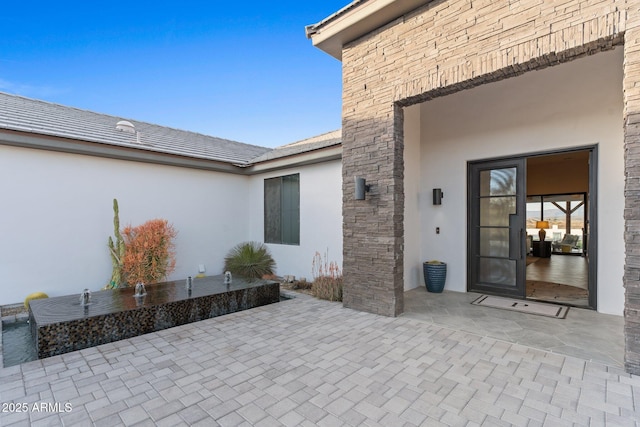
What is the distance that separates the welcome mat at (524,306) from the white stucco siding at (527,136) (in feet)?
2.11

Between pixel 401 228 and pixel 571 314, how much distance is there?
3.08 m

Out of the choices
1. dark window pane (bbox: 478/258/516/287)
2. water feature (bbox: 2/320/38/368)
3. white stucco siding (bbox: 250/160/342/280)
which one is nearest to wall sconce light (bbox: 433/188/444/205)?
dark window pane (bbox: 478/258/516/287)

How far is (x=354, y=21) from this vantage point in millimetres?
4777

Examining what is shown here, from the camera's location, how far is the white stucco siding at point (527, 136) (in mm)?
4848

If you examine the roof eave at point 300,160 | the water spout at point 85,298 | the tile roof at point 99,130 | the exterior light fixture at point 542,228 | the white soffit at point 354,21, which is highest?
the white soffit at point 354,21

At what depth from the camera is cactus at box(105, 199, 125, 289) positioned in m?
6.33

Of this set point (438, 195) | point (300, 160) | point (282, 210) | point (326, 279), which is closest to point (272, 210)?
point (282, 210)

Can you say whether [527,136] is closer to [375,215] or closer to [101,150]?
[375,215]

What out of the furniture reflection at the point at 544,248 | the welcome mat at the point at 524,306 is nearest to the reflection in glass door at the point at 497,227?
the welcome mat at the point at 524,306

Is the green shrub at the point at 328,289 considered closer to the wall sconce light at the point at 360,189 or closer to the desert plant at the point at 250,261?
the wall sconce light at the point at 360,189

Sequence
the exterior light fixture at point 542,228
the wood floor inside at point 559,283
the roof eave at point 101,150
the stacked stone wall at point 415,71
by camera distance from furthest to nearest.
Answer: the exterior light fixture at point 542,228, the wood floor inside at point 559,283, the roof eave at point 101,150, the stacked stone wall at point 415,71

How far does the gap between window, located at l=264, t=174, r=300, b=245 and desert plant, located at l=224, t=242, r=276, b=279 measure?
49 centimetres

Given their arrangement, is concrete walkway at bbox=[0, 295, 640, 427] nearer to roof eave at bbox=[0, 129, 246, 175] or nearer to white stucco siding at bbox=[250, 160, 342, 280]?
white stucco siding at bbox=[250, 160, 342, 280]

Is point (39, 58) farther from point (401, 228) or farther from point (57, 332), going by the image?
point (401, 228)
